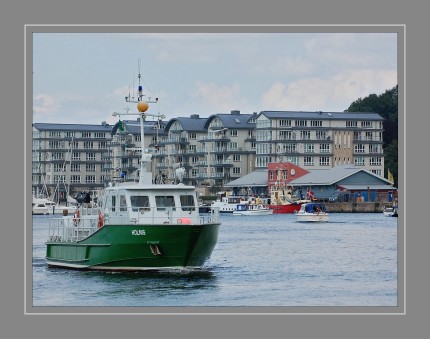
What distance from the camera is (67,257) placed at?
41031 mm

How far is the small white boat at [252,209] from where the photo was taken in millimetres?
125906

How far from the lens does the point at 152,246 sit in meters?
36.9

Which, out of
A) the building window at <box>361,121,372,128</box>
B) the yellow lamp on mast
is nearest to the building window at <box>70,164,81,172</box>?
the building window at <box>361,121,372,128</box>

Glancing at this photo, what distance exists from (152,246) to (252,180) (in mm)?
106953

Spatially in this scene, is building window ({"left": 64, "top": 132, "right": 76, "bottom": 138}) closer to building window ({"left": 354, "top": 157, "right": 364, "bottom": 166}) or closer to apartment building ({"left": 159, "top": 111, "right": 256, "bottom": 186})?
apartment building ({"left": 159, "top": 111, "right": 256, "bottom": 186})

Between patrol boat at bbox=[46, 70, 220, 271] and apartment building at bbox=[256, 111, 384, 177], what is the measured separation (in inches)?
3572

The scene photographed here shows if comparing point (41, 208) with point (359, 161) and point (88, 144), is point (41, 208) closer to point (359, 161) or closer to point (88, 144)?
point (88, 144)

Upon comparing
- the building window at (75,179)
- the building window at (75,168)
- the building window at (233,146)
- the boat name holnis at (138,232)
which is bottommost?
the boat name holnis at (138,232)

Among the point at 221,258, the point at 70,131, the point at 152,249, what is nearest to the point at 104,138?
the point at 70,131

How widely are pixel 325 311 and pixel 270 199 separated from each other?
10771 cm

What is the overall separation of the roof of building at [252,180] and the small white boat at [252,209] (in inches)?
477

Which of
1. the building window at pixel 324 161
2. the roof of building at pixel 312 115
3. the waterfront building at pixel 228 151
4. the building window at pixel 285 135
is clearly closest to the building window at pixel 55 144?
the roof of building at pixel 312 115

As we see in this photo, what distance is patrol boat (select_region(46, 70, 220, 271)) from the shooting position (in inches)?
1451

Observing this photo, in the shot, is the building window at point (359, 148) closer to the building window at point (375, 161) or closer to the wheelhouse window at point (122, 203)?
the building window at point (375, 161)
